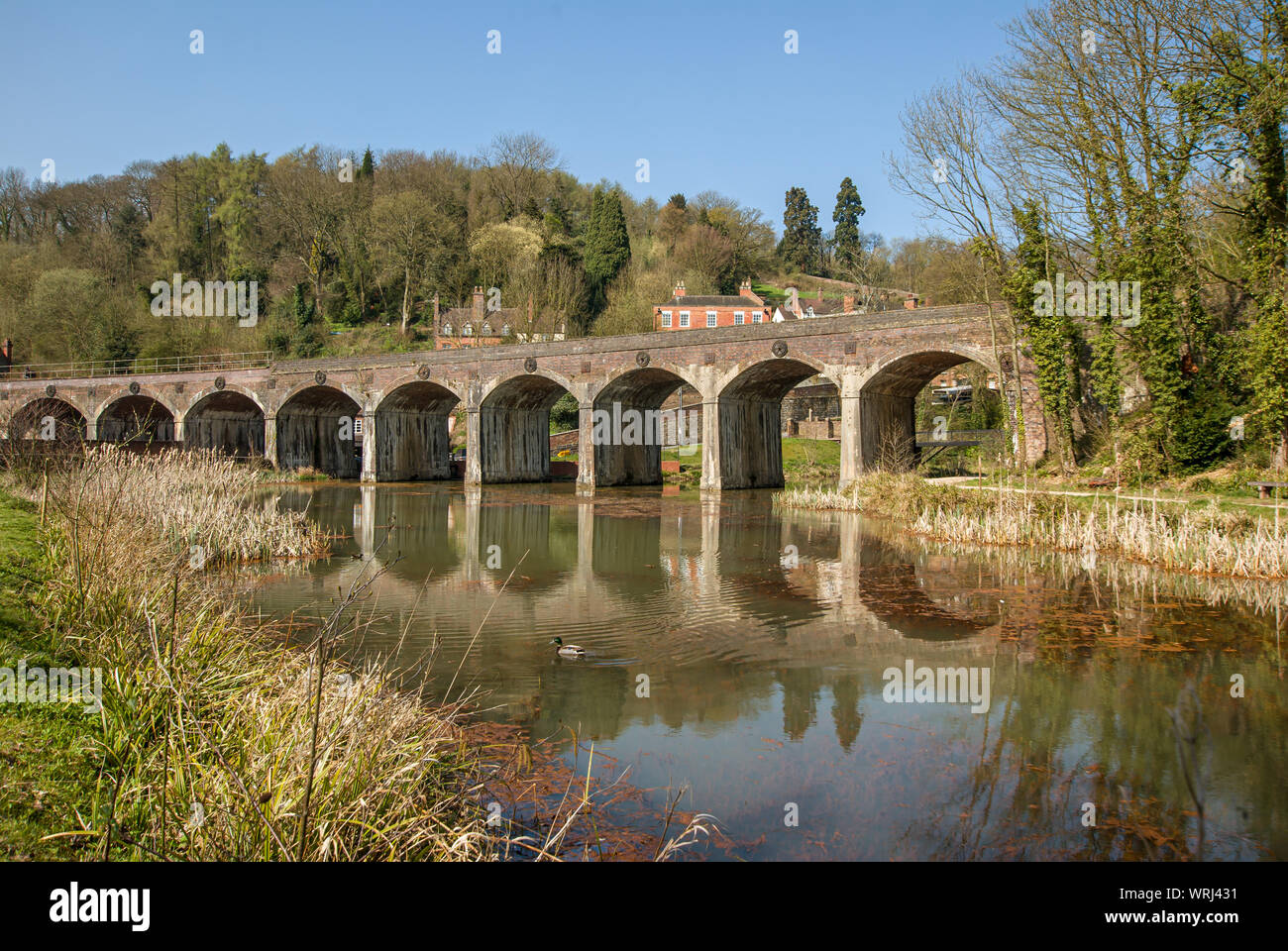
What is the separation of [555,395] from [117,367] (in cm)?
2928

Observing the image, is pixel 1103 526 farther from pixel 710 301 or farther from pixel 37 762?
pixel 710 301

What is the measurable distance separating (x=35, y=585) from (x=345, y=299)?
2471 inches

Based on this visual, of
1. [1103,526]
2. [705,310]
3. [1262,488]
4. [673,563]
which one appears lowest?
[673,563]

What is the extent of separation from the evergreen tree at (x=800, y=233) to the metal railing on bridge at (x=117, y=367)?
58730 millimetres

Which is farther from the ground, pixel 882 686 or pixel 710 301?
pixel 710 301

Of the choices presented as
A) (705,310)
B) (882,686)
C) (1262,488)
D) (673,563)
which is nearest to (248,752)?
(882,686)

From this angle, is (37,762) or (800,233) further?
(800,233)

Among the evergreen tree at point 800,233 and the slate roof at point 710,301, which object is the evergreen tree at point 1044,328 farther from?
the evergreen tree at point 800,233

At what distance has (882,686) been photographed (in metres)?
8.23

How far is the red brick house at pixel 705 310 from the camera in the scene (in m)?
56.2

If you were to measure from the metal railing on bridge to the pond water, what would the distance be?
40.8 metres
